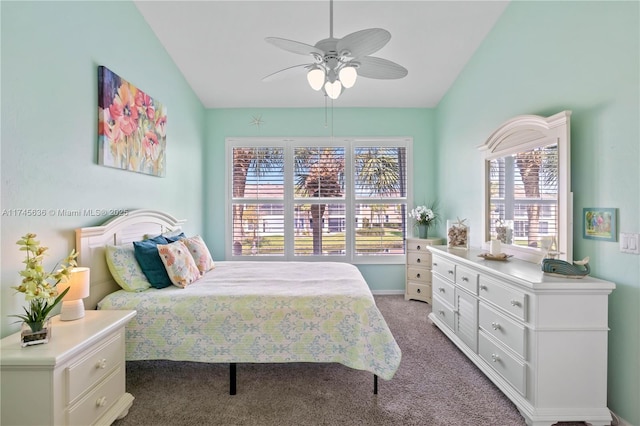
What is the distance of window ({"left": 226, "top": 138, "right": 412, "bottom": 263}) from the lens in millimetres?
4480

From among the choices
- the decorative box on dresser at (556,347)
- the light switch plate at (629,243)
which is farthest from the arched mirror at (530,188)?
the decorative box on dresser at (556,347)

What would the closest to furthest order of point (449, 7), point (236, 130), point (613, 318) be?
point (613, 318) < point (449, 7) < point (236, 130)

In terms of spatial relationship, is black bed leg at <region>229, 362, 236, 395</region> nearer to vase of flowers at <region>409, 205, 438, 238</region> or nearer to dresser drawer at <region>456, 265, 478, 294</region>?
dresser drawer at <region>456, 265, 478, 294</region>

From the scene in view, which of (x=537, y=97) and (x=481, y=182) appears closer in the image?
(x=537, y=97)

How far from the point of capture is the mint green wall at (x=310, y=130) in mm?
4430

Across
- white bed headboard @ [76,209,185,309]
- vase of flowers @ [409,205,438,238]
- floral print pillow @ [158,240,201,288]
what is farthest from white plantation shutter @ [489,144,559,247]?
A: white bed headboard @ [76,209,185,309]

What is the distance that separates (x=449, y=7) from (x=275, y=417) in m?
3.73

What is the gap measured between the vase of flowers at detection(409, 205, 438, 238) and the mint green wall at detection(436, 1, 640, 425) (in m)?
1.60

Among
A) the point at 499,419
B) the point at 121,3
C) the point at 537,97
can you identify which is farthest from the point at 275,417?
the point at 121,3

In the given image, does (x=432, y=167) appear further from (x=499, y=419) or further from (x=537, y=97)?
(x=499, y=419)

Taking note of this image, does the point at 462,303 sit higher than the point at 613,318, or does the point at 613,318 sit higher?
the point at 613,318

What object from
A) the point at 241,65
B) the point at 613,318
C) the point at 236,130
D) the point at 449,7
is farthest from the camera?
the point at 236,130

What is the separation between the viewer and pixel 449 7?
283cm

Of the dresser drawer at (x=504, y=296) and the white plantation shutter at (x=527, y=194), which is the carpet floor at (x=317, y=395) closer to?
the dresser drawer at (x=504, y=296)
